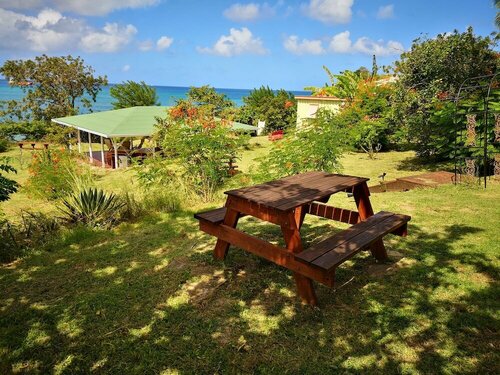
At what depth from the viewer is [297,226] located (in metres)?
3.92

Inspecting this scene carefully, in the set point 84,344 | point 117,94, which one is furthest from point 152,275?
point 117,94

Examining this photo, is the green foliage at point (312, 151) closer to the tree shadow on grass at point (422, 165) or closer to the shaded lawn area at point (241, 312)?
the shaded lawn area at point (241, 312)

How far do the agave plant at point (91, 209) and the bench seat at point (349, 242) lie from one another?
183 inches

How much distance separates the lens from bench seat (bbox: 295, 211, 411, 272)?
3096mm

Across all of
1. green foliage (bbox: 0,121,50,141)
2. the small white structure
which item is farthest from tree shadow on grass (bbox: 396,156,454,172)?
green foliage (bbox: 0,121,50,141)

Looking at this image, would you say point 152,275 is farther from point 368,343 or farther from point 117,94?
point 117,94

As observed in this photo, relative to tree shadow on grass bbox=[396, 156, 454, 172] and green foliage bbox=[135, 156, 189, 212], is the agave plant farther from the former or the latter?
tree shadow on grass bbox=[396, 156, 454, 172]

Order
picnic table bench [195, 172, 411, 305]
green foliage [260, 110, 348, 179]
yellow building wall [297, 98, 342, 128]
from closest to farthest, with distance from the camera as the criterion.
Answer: picnic table bench [195, 172, 411, 305] < green foliage [260, 110, 348, 179] < yellow building wall [297, 98, 342, 128]

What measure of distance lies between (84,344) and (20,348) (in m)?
0.54

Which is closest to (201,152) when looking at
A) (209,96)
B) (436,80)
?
(436,80)

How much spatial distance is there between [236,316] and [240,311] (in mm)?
93

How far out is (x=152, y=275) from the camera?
4215mm

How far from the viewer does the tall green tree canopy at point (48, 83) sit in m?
29.1

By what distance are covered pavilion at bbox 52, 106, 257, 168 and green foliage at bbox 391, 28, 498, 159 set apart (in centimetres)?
740
